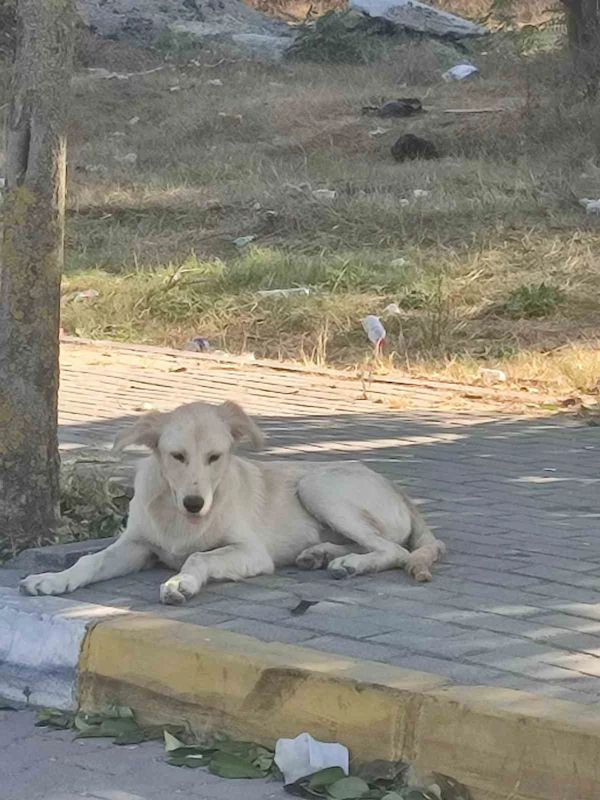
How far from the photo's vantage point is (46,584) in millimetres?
5273

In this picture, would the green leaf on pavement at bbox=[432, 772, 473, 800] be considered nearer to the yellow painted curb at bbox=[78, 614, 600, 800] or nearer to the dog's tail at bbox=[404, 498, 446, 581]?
the yellow painted curb at bbox=[78, 614, 600, 800]

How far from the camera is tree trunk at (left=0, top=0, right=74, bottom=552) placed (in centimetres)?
573

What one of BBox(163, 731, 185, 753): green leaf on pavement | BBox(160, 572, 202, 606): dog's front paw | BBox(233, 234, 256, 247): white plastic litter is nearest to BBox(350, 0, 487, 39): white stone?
BBox(233, 234, 256, 247): white plastic litter

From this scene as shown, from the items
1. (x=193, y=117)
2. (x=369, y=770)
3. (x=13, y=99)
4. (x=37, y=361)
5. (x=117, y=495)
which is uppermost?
(x=193, y=117)

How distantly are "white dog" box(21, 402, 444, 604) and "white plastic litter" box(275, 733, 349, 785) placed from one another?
44.2 inches

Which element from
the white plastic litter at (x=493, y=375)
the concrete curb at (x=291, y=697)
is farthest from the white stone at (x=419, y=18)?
the concrete curb at (x=291, y=697)

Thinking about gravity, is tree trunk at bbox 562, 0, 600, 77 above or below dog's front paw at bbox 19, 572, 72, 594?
above

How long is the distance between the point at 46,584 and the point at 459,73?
2275 cm

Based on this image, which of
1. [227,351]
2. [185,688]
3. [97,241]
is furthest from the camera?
[97,241]

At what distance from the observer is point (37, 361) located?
588 cm

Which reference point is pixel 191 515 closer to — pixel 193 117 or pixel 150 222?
pixel 150 222

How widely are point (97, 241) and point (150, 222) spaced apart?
2.98 feet

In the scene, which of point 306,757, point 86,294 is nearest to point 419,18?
point 86,294

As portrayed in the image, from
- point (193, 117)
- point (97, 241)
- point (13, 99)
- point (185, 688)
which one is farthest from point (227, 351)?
point (193, 117)
